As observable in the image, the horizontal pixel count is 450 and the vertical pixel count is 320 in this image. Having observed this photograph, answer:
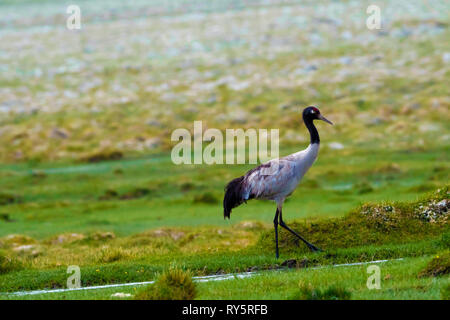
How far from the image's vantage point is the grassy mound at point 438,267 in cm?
1452

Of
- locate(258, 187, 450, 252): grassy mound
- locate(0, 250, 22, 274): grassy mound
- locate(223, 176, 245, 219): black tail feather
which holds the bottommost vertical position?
locate(0, 250, 22, 274): grassy mound

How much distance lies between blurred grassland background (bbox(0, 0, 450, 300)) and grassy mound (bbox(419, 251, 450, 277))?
18.0 ft

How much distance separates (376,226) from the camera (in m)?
19.7

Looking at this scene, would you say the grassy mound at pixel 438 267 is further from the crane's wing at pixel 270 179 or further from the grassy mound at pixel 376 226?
the crane's wing at pixel 270 179

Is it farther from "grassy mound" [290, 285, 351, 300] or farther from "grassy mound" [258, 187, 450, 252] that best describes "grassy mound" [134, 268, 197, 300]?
"grassy mound" [258, 187, 450, 252]

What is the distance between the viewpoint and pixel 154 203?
45781 millimetres

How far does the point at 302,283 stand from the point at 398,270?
2412mm

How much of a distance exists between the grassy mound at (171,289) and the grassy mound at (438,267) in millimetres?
4601

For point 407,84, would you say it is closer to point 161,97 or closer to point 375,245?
point 161,97

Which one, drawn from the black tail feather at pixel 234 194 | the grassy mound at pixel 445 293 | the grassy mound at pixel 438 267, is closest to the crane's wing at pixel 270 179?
the black tail feather at pixel 234 194

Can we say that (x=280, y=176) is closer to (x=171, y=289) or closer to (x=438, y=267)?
(x=438, y=267)

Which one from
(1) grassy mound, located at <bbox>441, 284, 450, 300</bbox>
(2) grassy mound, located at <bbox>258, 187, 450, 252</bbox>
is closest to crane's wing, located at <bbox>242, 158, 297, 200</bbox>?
(2) grassy mound, located at <bbox>258, 187, 450, 252</bbox>

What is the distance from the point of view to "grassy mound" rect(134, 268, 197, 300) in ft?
42.9

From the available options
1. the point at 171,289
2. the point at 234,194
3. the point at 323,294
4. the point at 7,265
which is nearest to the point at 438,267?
the point at 323,294
